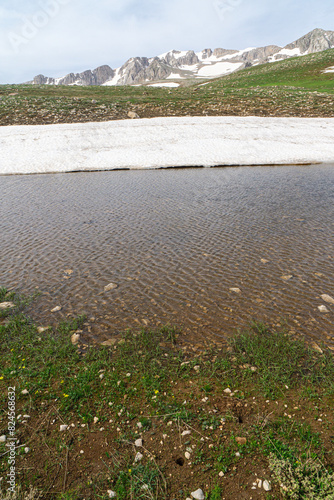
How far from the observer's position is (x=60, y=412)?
5.33m

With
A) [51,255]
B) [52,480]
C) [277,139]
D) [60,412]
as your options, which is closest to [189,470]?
[52,480]

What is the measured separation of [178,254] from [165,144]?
80.4ft

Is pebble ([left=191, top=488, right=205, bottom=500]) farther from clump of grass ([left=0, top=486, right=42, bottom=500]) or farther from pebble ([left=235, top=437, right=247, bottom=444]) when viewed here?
clump of grass ([left=0, top=486, right=42, bottom=500])

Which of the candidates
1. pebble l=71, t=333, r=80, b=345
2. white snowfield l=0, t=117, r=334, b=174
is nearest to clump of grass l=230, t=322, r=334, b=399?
pebble l=71, t=333, r=80, b=345

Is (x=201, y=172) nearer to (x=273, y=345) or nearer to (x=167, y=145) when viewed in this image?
(x=167, y=145)

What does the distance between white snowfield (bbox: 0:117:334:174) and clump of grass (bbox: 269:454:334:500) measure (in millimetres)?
26628

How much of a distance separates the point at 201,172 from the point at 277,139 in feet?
44.2

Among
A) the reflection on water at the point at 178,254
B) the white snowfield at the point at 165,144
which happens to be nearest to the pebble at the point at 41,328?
the reflection on water at the point at 178,254

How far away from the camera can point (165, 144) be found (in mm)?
32500

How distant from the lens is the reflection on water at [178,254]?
26.3ft

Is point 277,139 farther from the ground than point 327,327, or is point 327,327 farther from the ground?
point 277,139

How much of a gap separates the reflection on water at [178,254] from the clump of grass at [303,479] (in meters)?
3.12

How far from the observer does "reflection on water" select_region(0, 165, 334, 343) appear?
802 centimetres

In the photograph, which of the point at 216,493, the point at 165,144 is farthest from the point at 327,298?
the point at 165,144
